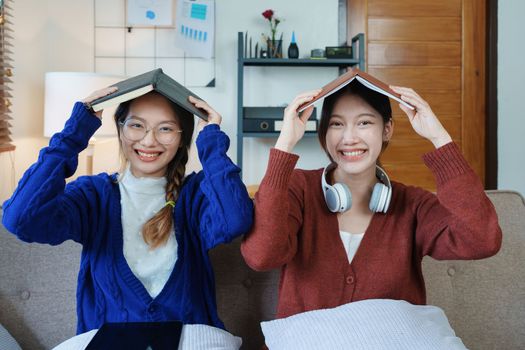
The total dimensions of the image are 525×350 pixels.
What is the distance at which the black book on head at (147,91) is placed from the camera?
1.12m

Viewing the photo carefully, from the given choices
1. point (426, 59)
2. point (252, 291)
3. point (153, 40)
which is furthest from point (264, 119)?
point (252, 291)

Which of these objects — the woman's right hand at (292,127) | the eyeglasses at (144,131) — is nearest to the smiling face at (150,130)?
the eyeglasses at (144,131)

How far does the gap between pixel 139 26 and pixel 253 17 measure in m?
0.72

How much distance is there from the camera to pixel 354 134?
121cm

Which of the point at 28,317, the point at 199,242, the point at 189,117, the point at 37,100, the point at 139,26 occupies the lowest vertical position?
the point at 28,317

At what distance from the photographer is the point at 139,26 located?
337cm

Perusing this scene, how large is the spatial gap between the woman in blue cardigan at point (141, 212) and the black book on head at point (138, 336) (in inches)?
2.0

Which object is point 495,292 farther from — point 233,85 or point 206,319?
point 233,85

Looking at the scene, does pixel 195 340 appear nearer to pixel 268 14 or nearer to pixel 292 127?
pixel 292 127

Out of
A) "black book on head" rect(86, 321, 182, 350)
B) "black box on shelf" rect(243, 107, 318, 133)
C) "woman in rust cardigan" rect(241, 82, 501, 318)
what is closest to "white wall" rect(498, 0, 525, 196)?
"black box on shelf" rect(243, 107, 318, 133)

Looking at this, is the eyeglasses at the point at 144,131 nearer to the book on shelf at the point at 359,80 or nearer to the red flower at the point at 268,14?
the book on shelf at the point at 359,80

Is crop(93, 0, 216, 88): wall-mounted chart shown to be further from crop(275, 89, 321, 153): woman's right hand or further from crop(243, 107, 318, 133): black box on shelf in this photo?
crop(275, 89, 321, 153): woman's right hand

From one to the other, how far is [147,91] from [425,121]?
0.59 m

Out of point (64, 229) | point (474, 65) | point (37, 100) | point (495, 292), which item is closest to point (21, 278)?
point (64, 229)
